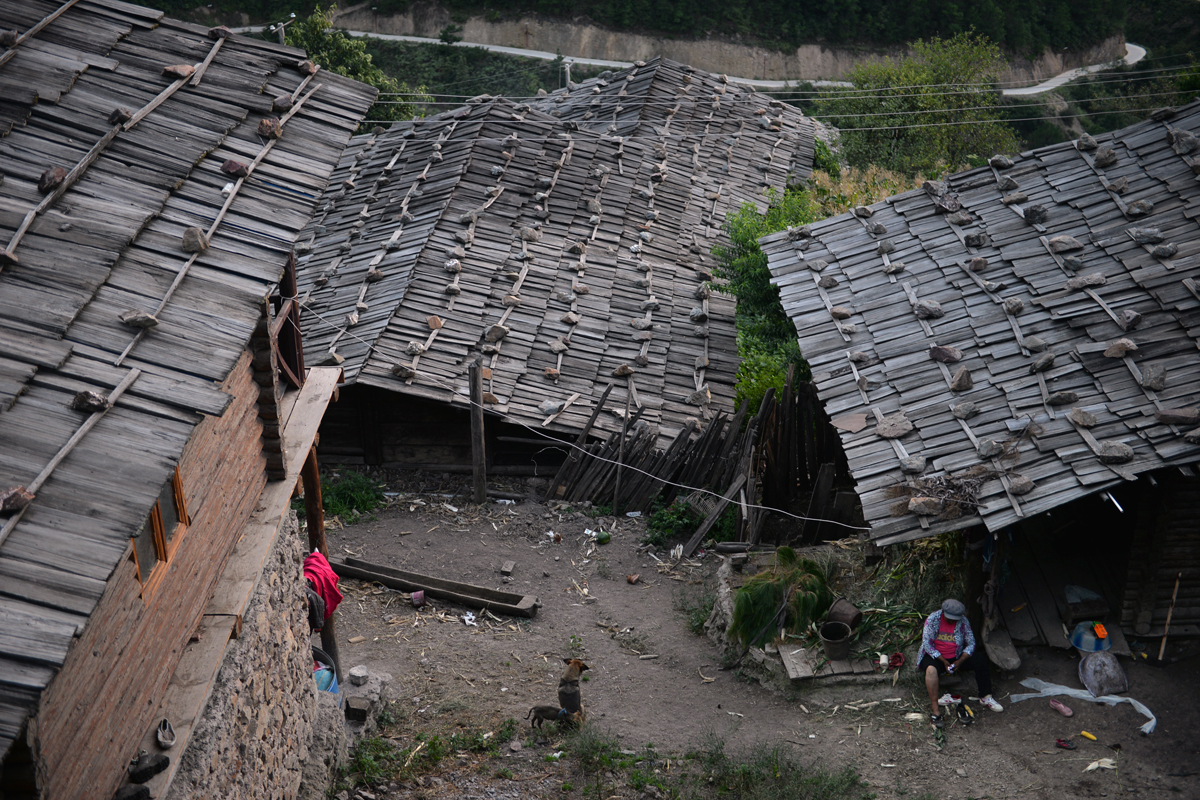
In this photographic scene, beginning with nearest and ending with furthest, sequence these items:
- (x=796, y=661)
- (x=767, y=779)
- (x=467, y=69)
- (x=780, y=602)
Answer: (x=767, y=779)
(x=796, y=661)
(x=780, y=602)
(x=467, y=69)

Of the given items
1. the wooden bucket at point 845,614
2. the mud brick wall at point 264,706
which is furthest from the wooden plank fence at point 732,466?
the mud brick wall at point 264,706

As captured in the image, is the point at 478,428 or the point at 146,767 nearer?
the point at 146,767

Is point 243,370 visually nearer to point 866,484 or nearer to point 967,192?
point 866,484

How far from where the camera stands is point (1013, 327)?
30.6 ft

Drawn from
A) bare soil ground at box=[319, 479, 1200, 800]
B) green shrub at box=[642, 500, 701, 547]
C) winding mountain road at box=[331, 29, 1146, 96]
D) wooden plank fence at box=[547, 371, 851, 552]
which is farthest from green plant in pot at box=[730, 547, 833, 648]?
winding mountain road at box=[331, 29, 1146, 96]

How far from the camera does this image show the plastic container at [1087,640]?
8055 mm

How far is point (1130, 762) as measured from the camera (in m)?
7.23

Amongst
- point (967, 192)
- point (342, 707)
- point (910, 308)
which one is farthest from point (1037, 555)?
point (342, 707)

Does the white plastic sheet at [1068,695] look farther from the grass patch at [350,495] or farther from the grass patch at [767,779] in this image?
the grass patch at [350,495]

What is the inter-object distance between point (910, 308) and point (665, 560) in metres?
4.45

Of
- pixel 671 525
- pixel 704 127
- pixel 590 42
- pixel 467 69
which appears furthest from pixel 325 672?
pixel 590 42

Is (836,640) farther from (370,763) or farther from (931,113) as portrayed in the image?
(931,113)

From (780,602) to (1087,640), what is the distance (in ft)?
9.12

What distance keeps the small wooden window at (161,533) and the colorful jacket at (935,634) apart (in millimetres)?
6223
